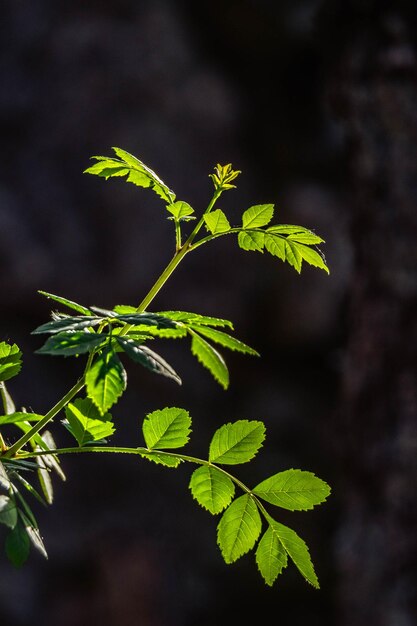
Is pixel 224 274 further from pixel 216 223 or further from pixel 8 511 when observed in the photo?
pixel 8 511

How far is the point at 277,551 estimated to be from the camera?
1.74ft

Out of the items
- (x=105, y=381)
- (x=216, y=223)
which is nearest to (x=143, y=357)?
(x=105, y=381)

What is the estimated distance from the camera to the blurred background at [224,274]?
282 cm

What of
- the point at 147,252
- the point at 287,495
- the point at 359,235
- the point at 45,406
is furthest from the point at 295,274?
the point at 287,495

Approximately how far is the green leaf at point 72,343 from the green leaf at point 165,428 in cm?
10

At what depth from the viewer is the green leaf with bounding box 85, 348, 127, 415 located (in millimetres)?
433

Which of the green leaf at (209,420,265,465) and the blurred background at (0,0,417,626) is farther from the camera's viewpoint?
the blurred background at (0,0,417,626)

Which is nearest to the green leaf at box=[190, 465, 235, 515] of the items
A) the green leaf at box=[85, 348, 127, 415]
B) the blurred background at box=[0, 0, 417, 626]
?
the green leaf at box=[85, 348, 127, 415]

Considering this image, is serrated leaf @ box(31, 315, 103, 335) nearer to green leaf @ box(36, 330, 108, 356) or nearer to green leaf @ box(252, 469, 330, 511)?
green leaf @ box(36, 330, 108, 356)

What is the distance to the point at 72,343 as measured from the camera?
1.47ft

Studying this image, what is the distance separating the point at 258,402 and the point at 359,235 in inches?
31.5

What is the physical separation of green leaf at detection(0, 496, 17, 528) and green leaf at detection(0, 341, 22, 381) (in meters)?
0.10

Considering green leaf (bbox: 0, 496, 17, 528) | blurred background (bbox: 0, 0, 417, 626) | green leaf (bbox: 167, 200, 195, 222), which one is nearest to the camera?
green leaf (bbox: 0, 496, 17, 528)

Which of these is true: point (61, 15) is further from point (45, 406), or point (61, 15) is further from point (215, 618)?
point (215, 618)
